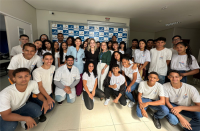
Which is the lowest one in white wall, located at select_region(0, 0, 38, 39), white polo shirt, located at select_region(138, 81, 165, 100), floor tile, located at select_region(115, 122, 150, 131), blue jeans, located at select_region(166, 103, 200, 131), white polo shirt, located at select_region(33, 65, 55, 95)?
floor tile, located at select_region(115, 122, 150, 131)

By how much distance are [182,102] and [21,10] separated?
16.3 feet

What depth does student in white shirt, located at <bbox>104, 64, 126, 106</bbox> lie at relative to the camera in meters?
2.06

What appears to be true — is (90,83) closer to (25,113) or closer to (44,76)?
(44,76)

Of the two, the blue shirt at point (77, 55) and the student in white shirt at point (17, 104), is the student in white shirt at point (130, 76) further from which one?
the student in white shirt at point (17, 104)

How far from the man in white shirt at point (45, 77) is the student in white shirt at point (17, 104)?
18cm

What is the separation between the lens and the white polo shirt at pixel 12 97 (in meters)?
1.11

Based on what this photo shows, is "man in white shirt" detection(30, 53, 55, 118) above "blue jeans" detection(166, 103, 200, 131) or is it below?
above

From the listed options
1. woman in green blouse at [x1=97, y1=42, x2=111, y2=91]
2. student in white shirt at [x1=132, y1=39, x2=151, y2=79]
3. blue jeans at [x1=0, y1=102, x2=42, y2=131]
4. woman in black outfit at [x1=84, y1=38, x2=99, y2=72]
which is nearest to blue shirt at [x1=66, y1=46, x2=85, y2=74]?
woman in black outfit at [x1=84, y1=38, x2=99, y2=72]

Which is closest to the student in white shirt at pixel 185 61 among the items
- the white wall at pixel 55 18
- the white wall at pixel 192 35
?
the white wall at pixel 55 18

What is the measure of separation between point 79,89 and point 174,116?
2145 mm

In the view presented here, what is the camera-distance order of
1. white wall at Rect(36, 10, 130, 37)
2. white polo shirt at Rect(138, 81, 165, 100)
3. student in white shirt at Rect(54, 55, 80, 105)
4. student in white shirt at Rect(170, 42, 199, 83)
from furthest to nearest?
1. white wall at Rect(36, 10, 130, 37)
2. student in white shirt at Rect(54, 55, 80, 105)
3. student in white shirt at Rect(170, 42, 199, 83)
4. white polo shirt at Rect(138, 81, 165, 100)

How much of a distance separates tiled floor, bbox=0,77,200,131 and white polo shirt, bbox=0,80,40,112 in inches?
18.6

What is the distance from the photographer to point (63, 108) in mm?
1931

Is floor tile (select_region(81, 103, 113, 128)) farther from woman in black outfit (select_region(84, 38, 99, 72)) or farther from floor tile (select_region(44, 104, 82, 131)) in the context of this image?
woman in black outfit (select_region(84, 38, 99, 72))
